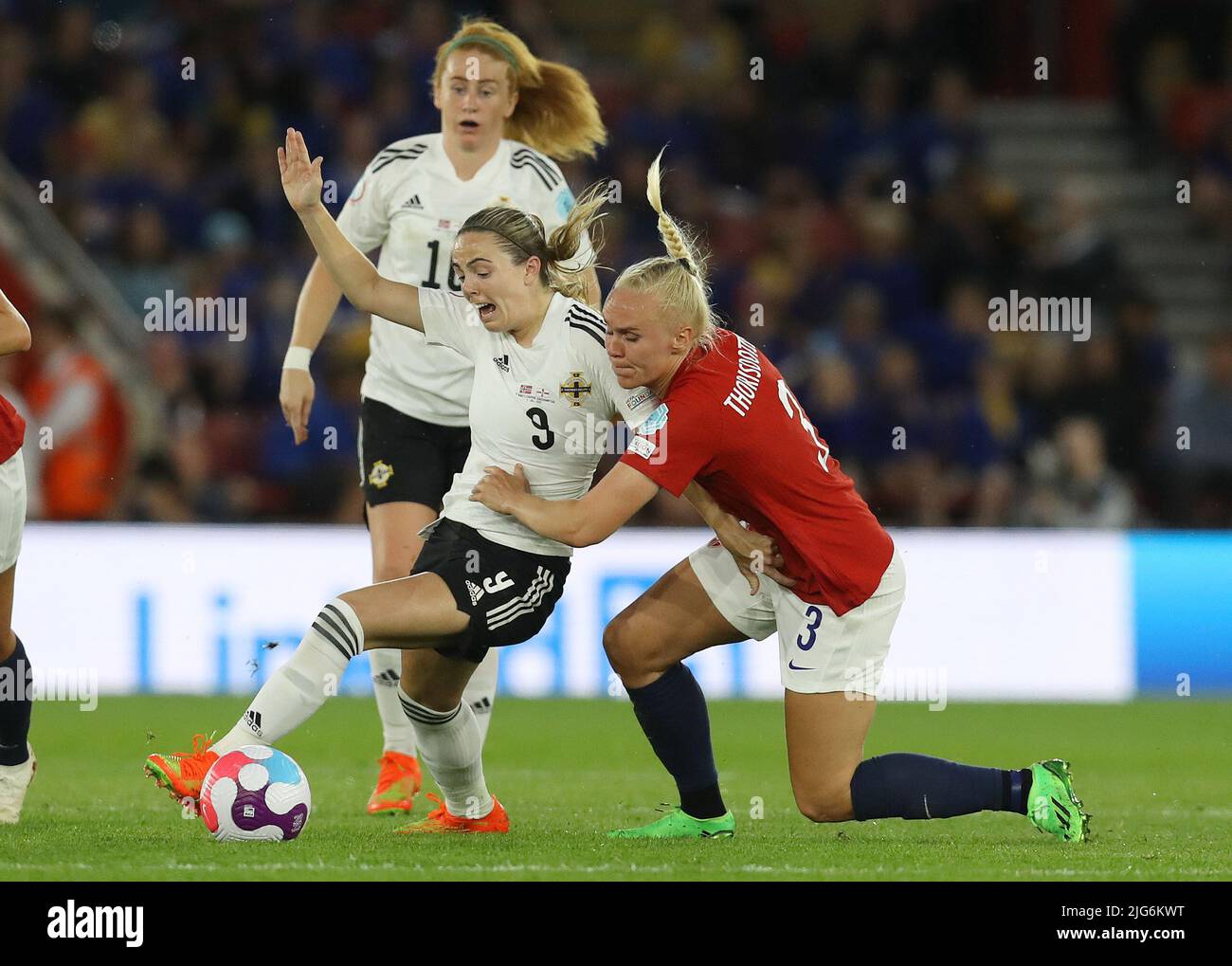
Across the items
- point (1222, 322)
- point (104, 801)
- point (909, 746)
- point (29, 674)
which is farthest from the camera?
point (1222, 322)

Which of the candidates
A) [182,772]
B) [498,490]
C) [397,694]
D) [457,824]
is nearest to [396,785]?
[397,694]

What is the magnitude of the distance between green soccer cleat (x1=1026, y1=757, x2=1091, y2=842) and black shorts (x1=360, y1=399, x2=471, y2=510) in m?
2.29

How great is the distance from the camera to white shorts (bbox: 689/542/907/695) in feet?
17.7

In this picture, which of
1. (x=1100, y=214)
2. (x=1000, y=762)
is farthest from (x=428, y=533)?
(x=1100, y=214)


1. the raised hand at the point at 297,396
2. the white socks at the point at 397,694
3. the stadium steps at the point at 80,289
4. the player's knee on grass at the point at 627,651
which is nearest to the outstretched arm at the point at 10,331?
the raised hand at the point at 297,396

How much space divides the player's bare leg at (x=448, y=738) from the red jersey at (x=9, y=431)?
4.44 feet

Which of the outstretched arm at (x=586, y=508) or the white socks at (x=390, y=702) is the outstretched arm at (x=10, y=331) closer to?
the outstretched arm at (x=586, y=508)

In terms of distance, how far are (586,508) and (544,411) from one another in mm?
381

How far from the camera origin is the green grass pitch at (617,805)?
4.94 metres

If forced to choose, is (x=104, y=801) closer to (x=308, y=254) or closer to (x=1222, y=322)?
(x=308, y=254)

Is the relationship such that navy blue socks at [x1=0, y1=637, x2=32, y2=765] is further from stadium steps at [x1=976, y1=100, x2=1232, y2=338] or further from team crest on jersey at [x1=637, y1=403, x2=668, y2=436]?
stadium steps at [x1=976, y1=100, x2=1232, y2=338]

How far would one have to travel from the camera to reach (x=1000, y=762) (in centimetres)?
789

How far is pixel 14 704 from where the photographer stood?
5.68 m

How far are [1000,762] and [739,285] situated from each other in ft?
19.0
